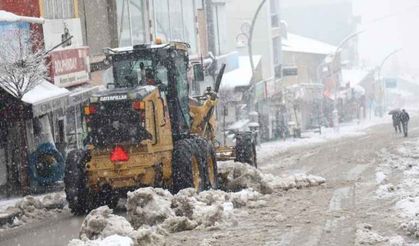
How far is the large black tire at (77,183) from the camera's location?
1571 cm

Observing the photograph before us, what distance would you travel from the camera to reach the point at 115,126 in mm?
15383

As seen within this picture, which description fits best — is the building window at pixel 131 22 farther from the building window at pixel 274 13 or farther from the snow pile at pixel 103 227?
the building window at pixel 274 13

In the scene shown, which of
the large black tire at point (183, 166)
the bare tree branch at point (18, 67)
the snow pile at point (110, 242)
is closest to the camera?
the snow pile at point (110, 242)

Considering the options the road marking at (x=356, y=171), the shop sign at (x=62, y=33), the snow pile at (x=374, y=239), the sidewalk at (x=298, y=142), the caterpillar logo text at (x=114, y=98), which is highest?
the shop sign at (x=62, y=33)

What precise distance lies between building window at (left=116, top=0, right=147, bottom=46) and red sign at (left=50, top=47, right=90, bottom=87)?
4.85 meters

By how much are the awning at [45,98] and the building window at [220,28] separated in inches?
996

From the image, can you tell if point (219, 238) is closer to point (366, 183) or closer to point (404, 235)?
point (404, 235)

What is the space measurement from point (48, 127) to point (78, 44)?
395cm

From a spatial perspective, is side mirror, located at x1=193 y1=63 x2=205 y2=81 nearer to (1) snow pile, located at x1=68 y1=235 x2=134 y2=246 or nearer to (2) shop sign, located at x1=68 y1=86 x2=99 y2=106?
(2) shop sign, located at x1=68 y1=86 x2=99 y2=106

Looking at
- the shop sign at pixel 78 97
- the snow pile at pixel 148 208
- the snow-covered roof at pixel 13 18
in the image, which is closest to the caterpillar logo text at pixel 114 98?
the snow pile at pixel 148 208

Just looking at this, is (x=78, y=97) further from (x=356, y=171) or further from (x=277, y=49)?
(x=277, y=49)

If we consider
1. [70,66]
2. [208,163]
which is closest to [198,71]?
[208,163]

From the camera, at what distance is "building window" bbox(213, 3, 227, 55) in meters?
49.2

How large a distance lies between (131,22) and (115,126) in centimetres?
1968
